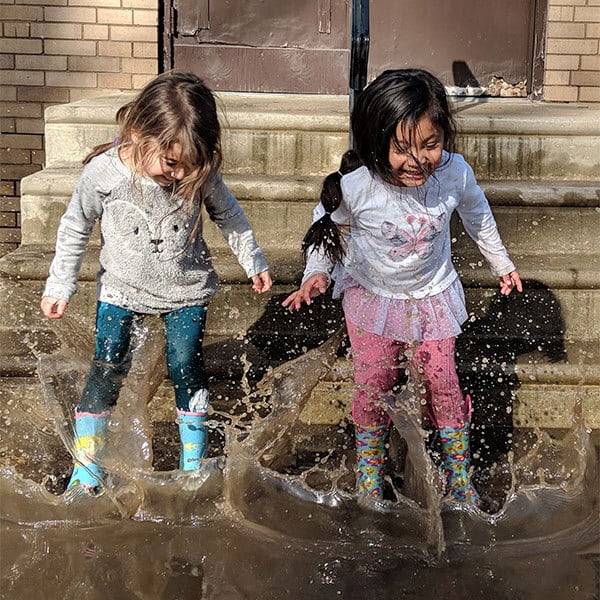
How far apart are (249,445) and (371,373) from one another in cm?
48

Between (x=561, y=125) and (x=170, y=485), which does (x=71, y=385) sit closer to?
(x=170, y=485)

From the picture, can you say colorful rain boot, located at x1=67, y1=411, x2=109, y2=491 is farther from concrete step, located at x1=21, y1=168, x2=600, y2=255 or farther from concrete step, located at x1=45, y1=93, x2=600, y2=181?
concrete step, located at x1=45, y1=93, x2=600, y2=181

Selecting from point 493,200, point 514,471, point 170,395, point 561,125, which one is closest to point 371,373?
point 514,471

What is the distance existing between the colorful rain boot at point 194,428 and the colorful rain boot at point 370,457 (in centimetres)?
51

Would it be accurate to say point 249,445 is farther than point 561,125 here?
No

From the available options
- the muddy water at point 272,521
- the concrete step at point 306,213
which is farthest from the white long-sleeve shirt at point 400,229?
the concrete step at point 306,213

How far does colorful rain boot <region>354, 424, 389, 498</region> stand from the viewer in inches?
125

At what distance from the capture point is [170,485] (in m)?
3.07

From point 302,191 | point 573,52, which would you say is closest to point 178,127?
point 302,191

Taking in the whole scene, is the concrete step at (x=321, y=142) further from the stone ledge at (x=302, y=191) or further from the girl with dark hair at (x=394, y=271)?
the girl with dark hair at (x=394, y=271)

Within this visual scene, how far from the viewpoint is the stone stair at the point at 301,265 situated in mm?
3744

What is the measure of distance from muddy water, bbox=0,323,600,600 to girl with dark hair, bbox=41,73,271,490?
0.37 feet

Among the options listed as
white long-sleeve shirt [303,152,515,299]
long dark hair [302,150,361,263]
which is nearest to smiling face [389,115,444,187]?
white long-sleeve shirt [303,152,515,299]

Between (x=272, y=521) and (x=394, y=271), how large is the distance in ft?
2.86
